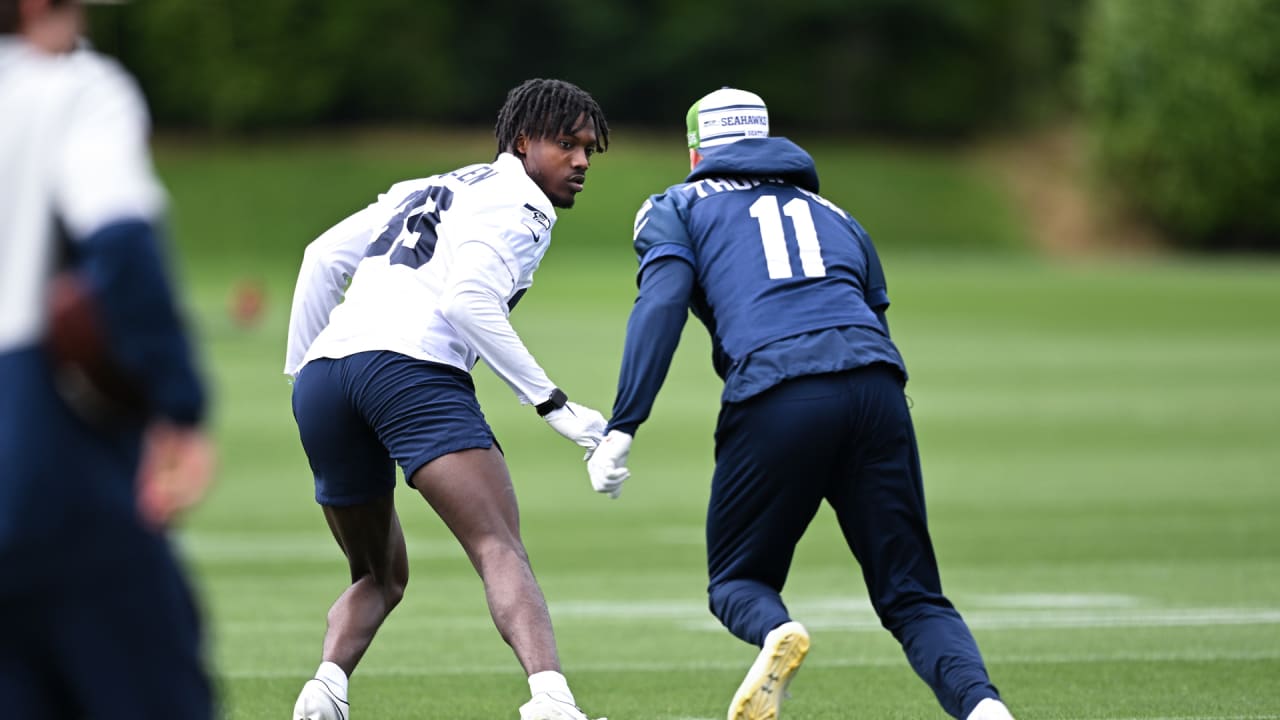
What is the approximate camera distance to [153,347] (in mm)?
3344

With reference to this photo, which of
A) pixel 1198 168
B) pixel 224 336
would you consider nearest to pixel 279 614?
pixel 224 336

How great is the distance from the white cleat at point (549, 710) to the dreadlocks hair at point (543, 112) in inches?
70.3

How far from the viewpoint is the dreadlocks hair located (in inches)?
248

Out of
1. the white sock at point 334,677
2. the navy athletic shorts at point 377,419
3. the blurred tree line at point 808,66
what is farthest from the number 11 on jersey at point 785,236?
the blurred tree line at point 808,66

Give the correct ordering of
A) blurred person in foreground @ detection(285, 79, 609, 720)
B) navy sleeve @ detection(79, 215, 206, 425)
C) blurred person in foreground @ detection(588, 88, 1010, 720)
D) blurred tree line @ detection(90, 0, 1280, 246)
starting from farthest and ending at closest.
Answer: blurred tree line @ detection(90, 0, 1280, 246) < blurred person in foreground @ detection(285, 79, 609, 720) < blurred person in foreground @ detection(588, 88, 1010, 720) < navy sleeve @ detection(79, 215, 206, 425)

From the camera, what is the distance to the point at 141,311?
333 centimetres

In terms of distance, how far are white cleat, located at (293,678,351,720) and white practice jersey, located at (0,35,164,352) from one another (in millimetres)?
2955

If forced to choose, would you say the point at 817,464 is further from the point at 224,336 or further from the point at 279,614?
the point at 224,336

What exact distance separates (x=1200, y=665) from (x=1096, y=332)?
2657cm

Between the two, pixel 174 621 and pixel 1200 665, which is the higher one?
pixel 174 621

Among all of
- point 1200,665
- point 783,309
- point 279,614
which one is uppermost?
point 783,309

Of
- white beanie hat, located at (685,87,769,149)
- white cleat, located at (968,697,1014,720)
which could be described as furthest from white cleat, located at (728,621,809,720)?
white beanie hat, located at (685,87,769,149)

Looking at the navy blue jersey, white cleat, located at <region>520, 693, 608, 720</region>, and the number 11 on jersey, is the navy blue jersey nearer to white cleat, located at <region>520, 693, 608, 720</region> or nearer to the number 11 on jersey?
the number 11 on jersey

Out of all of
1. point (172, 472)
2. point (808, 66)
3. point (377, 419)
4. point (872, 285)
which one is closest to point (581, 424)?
point (377, 419)
